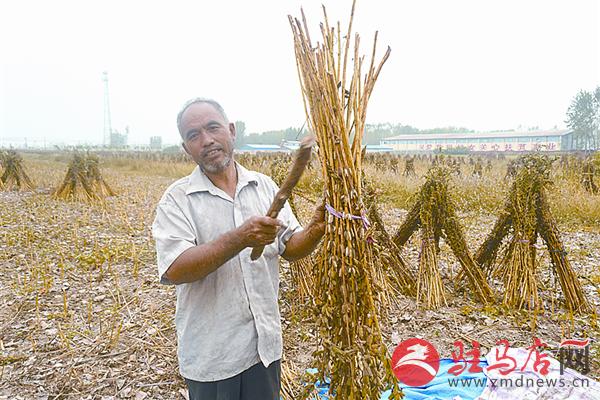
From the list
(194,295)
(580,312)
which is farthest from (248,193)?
(580,312)

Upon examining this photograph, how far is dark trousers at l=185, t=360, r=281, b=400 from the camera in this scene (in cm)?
164

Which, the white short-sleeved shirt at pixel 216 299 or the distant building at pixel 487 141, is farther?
the distant building at pixel 487 141

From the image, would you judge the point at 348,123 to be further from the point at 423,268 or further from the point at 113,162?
the point at 113,162

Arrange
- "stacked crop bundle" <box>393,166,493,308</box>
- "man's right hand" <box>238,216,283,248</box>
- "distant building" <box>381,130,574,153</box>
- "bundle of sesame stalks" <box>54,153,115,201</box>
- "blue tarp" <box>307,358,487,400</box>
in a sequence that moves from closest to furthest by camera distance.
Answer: "man's right hand" <box>238,216,283,248</box> < "blue tarp" <box>307,358,487,400</box> < "stacked crop bundle" <box>393,166,493,308</box> < "bundle of sesame stalks" <box>54,153,115,201</box> < "distant building" <box>381,130,574,153</box>

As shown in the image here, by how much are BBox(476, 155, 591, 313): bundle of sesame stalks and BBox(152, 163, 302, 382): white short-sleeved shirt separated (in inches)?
126

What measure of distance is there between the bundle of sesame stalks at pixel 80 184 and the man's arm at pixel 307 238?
31.8 ft

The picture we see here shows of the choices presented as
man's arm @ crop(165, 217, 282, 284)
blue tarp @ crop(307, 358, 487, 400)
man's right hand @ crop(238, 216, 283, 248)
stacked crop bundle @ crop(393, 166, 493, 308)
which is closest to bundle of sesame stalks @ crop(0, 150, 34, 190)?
stacked crop bundle @ crop(393, 166, 493, 308)

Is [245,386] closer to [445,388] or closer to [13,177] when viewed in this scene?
[445,388]

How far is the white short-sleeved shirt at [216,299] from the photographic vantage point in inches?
62.9

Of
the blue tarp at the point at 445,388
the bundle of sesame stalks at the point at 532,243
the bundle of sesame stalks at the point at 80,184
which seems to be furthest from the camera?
the bundle of sesame stalks at the point at 80,184

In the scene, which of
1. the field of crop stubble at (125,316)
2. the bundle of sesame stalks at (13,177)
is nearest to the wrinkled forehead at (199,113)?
the field of crop stubble at (125,316)

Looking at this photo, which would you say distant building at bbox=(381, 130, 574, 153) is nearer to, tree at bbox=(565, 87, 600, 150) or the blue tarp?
tree at bbox=(565, 87, 600, 150)

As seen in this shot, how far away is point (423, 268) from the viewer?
4230mm

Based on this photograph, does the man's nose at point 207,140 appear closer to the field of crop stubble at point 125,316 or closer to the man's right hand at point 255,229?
the man's right hand at point 255,229
